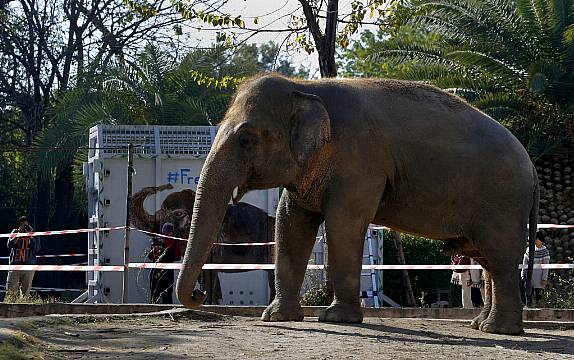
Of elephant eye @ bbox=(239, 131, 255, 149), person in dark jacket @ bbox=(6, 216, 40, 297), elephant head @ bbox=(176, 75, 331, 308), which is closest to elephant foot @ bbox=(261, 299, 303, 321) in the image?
elephant head @ bbox=(176, 75, 331, 308)

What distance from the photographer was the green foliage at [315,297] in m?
17.2

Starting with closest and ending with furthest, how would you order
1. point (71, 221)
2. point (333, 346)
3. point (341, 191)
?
point (333, 346) → point (341, 191) → point (71, 221)

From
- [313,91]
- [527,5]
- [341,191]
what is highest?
[527,5]

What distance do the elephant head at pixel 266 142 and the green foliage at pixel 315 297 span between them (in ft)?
20.5

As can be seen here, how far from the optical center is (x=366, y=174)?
11078mm

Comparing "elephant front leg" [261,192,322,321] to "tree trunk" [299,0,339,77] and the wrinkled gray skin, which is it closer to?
the wrinkled gray skin

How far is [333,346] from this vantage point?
343 inches

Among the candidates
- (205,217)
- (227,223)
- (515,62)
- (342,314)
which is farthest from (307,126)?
(515,62)

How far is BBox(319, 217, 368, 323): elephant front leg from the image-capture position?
10.9 metres

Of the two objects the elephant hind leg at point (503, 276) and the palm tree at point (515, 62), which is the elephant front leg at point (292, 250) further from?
the palm tree at point (515, 62)

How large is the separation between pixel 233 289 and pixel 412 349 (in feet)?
38.4

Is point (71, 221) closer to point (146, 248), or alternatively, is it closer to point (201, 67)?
point (201, 67)

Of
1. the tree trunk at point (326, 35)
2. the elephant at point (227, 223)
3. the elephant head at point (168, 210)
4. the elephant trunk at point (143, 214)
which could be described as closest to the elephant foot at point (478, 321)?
the tree trunk at point (326, 35)

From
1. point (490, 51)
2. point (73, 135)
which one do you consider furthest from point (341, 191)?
point (73, 135)
